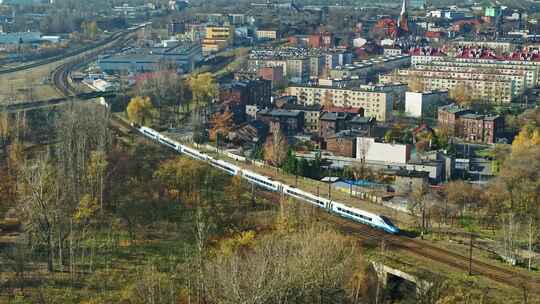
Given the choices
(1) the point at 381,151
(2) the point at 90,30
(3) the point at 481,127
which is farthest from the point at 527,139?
(2) the point at 90,30

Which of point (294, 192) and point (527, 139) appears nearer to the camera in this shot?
point (294, 192)

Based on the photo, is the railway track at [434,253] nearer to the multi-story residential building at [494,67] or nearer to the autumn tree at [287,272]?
the autumn tree at [287,272]

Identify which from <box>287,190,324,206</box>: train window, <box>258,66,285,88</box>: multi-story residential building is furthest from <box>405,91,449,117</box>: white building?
<box>287,190,324,206</box>: train window

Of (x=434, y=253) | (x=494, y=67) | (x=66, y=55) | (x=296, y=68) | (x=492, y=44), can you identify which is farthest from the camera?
(x=492, y=44)

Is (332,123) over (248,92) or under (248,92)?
under

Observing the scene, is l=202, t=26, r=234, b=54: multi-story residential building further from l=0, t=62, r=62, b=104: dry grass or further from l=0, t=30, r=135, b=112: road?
l=0, t=62, r=62, b=104: dry grass

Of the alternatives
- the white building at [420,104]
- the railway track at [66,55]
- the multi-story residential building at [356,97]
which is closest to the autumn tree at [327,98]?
the multi-story residential building at [356,97]

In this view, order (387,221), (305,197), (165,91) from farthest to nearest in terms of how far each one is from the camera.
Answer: (165,91)
(305,197)
(387,221)

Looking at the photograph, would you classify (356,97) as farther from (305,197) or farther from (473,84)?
(305,197)
